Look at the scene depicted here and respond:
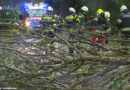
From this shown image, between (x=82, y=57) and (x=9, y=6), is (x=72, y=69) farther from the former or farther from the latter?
(x=9, y=6)

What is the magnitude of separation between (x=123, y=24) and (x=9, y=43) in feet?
15.6

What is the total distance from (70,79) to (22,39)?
4.07 ft

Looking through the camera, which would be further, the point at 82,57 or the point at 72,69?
the point at 72,69

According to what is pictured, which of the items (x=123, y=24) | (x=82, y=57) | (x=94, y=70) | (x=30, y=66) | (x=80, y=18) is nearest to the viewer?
(x=82, y=57)

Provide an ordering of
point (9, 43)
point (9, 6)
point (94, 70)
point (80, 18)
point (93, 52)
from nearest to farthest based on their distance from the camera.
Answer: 1. point (94, 70)
2. point (93, 52)
3. point (9, 43)
4. point (80, 18)
5. point (9, 6)

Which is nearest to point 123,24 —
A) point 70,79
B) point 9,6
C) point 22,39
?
point 22,39

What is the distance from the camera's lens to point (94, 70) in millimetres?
2541

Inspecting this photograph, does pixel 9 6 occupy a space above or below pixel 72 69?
above

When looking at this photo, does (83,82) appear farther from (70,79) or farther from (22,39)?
(22,39)

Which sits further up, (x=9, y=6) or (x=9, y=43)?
(x=9, y=6)

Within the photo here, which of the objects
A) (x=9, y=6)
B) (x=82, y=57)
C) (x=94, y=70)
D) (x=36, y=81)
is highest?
(x=9, y=6)

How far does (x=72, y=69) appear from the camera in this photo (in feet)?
8.43

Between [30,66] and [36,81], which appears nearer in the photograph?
[36,81]

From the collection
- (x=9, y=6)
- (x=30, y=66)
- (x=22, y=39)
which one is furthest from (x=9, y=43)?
(x=9, y=6)
